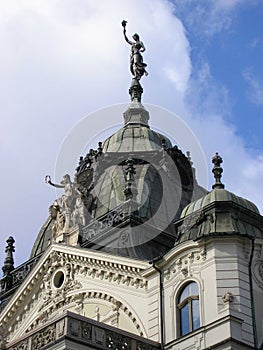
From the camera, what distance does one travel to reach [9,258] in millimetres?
45844

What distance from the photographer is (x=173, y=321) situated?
1293 inches

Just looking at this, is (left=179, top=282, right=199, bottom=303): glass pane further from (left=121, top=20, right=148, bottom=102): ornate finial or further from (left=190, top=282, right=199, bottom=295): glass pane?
(left=121, top=20, right=148, bottom=102): ornate finial

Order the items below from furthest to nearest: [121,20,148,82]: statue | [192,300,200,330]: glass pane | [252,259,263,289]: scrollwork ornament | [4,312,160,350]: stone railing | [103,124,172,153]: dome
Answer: [121,20,148,82]: statue, [103,124,172,153]: dome, [252,259,263,289]: scrollwork ornament, [192,300,200,330]: glass pane, [4,312,160,350]: stone railing

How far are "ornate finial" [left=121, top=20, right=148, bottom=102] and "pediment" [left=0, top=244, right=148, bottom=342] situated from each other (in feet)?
52.2

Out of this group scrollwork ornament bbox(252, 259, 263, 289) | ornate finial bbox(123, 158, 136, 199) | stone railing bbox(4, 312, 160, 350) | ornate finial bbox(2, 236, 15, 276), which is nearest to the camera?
stone railing bbox(4, 312, 160, 350)

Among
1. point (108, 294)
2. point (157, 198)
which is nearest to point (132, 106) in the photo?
point (157, 198)

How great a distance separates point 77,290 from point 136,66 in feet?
60.4

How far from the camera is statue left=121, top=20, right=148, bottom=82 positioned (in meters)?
51.9

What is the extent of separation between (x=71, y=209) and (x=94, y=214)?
1.23m

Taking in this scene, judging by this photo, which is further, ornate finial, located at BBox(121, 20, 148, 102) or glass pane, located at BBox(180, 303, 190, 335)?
ornate finial, located at BBox(121, 20, 148, 102)

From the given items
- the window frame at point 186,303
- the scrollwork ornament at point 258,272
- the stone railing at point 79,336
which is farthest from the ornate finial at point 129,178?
the stone railing at point 79,336

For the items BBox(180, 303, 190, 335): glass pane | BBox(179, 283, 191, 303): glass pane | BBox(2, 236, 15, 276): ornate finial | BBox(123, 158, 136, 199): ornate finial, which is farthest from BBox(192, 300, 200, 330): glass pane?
BBox(2, 236, 15, 276): ornate finial

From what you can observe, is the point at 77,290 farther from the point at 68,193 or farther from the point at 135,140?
the point at 135,140

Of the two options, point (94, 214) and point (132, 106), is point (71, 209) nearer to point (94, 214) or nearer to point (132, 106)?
point (94, 214)
